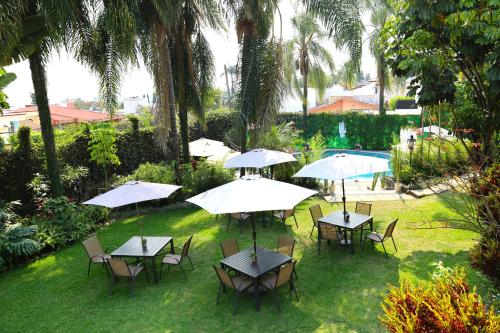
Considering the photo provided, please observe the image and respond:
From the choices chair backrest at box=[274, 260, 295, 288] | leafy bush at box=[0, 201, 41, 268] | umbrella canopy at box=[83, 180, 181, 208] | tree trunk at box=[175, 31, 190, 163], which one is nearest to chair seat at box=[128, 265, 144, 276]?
umbrella canopy at box=[83, 180, 181, 208]

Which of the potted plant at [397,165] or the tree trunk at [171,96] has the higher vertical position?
the tree trunk at [171,96]

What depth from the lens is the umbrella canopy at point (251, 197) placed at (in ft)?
19.9

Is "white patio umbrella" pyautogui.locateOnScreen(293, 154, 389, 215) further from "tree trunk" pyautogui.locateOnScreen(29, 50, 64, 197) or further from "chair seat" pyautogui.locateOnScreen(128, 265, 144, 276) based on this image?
"tree trunk" pyautogui.locateOnScreen(29, 50, 64, 197)

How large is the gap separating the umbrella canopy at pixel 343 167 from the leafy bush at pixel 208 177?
5987 mm

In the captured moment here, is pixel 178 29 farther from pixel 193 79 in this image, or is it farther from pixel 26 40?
pixel 26 40

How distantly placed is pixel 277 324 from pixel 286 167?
964cm

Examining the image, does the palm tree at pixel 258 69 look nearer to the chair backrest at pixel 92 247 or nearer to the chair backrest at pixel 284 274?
the chair backrest at pixel 92 247

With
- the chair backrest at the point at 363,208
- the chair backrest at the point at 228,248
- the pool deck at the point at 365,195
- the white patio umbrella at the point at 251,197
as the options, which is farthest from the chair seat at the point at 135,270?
the pool deck at the point at 365,195

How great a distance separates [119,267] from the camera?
7180mm

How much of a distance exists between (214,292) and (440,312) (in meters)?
4.63

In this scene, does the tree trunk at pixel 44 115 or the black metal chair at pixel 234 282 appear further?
the tree trunk at pixel 44 115

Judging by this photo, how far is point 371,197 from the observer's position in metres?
13.3

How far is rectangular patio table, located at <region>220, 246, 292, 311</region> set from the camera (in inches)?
257

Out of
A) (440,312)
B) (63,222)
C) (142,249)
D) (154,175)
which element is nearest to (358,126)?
(154,175)
